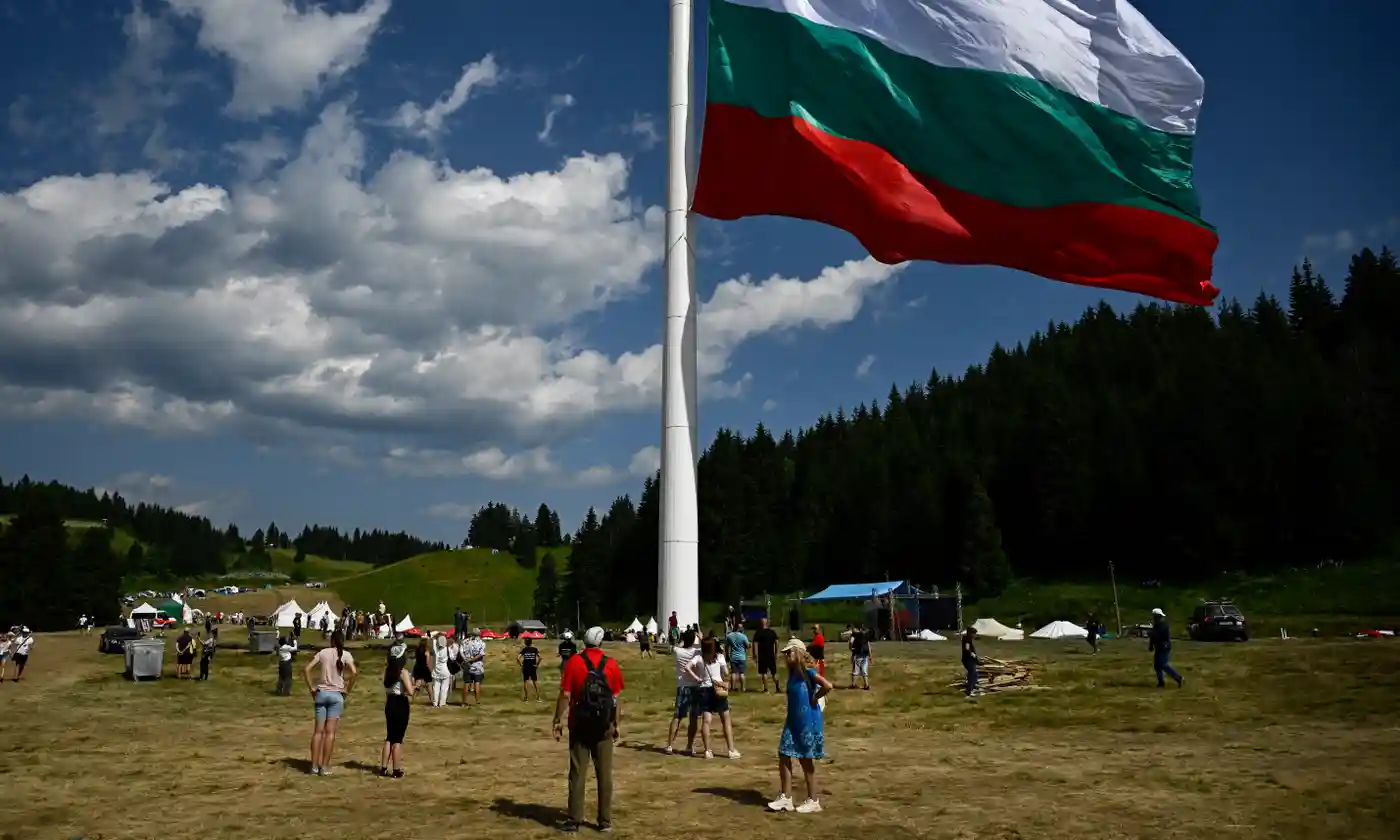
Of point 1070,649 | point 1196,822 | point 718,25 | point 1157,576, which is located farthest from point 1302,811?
point 1157,576

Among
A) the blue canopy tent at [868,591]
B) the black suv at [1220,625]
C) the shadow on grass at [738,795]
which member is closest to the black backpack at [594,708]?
the shadow on grass at [738,795]

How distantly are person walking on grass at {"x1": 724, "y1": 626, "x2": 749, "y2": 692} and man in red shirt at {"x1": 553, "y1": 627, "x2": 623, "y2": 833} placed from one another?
14.1 meters

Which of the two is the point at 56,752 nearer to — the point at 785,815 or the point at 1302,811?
the point at 785,815

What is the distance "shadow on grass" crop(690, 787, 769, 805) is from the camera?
1321 cm

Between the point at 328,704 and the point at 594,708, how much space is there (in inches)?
231

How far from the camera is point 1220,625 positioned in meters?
45.1

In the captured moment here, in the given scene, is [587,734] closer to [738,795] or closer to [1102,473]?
[738,795]

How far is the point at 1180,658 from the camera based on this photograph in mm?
32906

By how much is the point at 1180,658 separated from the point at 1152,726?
1362 centimetres

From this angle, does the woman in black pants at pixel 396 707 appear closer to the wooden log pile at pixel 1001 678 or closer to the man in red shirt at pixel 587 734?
the man in red shirt at pixel 587 734

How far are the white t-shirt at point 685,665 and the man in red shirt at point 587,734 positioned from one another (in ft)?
19.1

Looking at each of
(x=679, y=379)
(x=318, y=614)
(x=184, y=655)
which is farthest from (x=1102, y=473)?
(x=184, y=655)

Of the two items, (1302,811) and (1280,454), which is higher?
(1280,454)

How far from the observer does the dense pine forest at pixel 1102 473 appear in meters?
96.4
